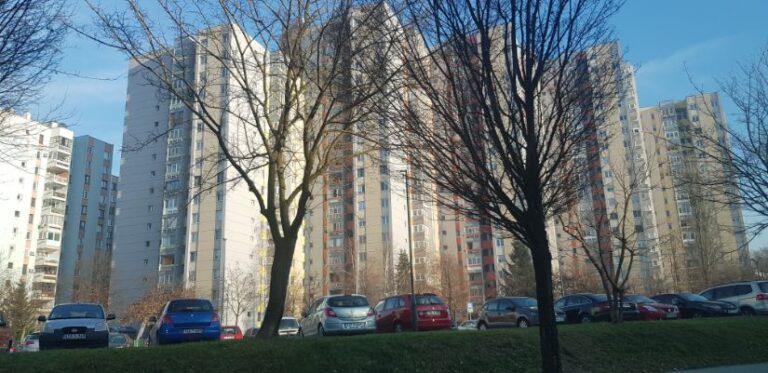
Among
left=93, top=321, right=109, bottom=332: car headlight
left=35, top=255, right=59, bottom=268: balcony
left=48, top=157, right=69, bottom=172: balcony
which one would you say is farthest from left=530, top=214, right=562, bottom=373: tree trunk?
left=48, top=157, right=69, bottom=172: balcony

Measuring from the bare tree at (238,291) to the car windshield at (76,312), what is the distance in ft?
137

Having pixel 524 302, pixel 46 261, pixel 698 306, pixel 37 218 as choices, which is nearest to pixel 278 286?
pixel 524 302

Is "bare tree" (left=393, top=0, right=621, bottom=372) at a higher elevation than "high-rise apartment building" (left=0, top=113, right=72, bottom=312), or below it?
below

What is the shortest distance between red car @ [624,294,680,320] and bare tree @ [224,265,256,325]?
4363 centimetres

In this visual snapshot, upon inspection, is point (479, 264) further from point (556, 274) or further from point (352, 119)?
point (352, 119)

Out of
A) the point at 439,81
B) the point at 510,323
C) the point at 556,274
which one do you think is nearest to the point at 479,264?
the point at 556,274

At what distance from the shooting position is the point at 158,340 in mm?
14445

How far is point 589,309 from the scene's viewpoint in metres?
20.9

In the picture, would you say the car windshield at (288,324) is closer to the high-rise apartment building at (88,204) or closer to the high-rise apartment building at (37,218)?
the high-rise apartment building at (37,218)

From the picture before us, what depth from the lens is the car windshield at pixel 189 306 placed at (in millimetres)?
14812

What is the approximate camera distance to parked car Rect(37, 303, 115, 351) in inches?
559

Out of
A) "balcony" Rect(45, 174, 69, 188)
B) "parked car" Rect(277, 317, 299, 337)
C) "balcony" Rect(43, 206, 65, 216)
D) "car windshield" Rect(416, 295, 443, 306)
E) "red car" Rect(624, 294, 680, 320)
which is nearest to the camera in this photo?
"car windshield" Rect(416, 295, 443, 306)

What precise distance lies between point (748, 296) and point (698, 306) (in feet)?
6.94

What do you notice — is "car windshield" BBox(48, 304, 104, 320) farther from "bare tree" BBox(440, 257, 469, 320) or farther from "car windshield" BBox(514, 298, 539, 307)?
"bare tree" BBox(440, 257, 469, 320)
